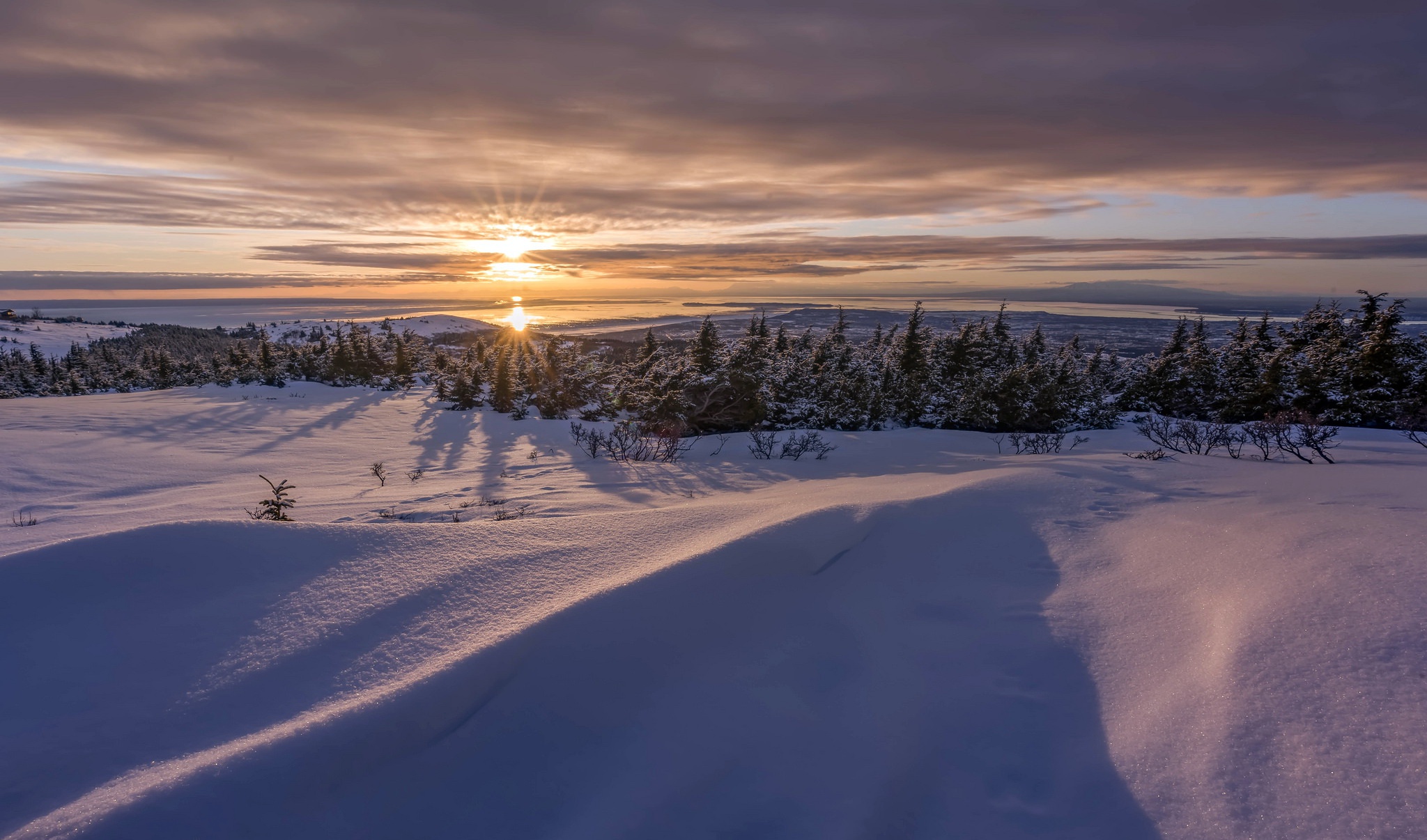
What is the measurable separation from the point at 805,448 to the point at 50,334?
257845mm

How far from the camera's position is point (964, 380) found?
2703cm

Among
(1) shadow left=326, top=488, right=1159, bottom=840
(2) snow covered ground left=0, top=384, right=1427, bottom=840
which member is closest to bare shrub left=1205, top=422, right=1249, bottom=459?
(2) snow covered ground left=0, top=384, right=1427, bottom=840

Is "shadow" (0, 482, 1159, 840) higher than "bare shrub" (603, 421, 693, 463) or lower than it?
higher

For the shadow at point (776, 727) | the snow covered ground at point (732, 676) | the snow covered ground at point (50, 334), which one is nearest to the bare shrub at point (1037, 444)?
the snow covered ground at point (732, 676)

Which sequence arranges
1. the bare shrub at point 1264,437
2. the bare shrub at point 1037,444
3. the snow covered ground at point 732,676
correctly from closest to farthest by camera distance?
the snow covered ground at point 732,676 < the bare shrub at point 1264,437 < the bare shrub at point 1037,444

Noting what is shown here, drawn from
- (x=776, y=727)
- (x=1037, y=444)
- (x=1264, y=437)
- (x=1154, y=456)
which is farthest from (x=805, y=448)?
(x=776, y=727)

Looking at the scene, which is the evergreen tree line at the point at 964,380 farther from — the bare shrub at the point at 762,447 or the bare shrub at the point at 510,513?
the bare shrub at the point at 510,513

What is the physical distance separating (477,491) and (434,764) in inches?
231

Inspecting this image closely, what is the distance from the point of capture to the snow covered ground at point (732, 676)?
179cm

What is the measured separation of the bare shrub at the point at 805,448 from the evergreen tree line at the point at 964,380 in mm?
6316

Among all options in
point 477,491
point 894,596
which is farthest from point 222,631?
point 477,491

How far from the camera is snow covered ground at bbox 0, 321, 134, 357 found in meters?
138

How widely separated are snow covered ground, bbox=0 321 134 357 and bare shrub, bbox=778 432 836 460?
7417 inches

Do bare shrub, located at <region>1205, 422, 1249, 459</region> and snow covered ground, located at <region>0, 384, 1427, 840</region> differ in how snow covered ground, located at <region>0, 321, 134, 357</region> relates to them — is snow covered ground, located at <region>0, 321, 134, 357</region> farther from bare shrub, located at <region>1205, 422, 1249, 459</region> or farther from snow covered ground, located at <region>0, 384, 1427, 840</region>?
bare shrub, located at <region>1205, 422, 1249, 459</region>
